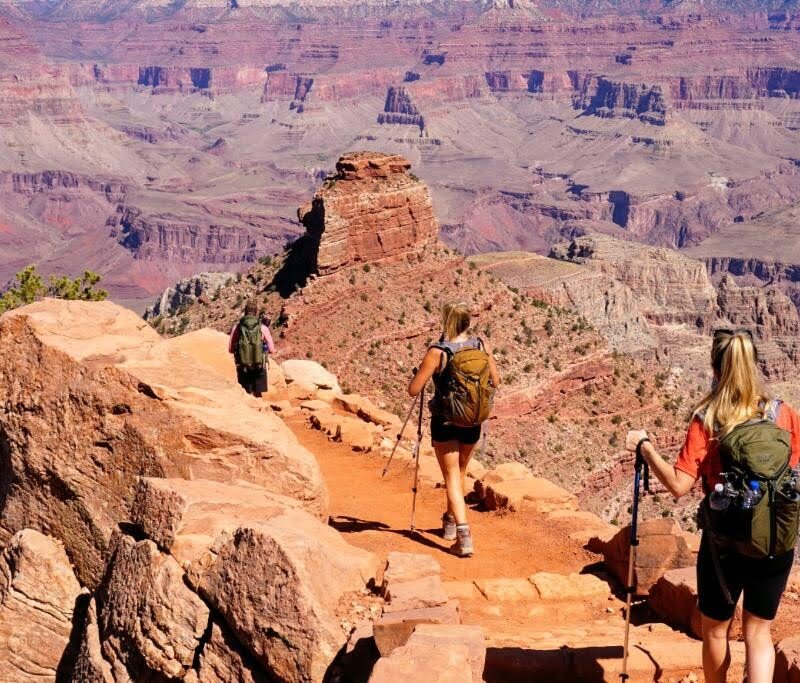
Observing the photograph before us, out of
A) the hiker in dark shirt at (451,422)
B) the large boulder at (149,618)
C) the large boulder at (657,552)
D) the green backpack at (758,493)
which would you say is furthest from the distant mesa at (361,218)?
the green backpack at (758,493)

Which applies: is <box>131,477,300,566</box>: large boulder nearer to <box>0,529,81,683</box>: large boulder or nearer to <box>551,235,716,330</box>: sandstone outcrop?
<box>0,529,81,683</box>: large boulder

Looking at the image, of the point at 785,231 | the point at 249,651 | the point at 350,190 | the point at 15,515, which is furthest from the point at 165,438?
the point at 785,231

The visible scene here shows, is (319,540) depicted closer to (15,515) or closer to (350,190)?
(15,515)

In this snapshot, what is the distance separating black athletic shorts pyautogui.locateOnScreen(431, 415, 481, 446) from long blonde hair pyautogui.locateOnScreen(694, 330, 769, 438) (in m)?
4.64

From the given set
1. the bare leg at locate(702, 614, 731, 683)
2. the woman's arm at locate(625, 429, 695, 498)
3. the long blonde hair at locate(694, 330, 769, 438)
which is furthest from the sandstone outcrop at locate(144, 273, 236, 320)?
the long blonde hair at locate(694, 330, 769, 438)

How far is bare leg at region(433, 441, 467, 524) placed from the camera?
12.6 metres

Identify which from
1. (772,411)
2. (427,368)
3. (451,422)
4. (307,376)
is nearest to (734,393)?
(772,411)

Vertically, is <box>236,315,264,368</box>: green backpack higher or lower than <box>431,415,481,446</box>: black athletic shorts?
lower

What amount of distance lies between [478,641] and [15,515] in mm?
5747

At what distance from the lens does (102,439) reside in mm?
11195

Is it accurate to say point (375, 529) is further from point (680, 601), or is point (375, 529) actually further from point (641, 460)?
point (641, 460)

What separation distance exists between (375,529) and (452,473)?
6.08ft

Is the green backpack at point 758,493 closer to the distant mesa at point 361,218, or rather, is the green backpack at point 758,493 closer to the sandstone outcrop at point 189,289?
the distant mesa at point 361,218

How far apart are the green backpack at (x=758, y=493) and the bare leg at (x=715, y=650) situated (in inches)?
27.3
